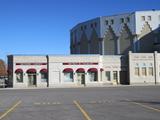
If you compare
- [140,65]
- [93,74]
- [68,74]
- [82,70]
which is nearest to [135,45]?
[140,65]

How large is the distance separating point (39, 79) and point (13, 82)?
5.14 m

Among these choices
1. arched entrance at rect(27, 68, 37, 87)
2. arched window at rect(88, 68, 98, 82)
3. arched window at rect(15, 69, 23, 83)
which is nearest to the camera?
arched window at rect(15, 69, 23, 83)

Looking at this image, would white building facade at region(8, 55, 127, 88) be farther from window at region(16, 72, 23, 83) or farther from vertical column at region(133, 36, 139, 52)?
vertical column at region(133, 36, 139, 52)

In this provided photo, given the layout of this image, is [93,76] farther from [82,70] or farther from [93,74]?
[82,70]

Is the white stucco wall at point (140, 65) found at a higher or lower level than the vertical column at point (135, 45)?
lower

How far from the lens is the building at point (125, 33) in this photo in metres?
98.3

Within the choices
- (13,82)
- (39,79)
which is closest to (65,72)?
(39,79)

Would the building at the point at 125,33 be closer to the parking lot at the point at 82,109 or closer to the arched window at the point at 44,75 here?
the arched window at the point at 44,75

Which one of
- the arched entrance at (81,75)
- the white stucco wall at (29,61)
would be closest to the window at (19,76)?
the white stucco wall at (29,61)

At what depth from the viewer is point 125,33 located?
100 m

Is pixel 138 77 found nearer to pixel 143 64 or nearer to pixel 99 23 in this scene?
pixel 143 64

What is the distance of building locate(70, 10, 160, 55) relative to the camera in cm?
9831

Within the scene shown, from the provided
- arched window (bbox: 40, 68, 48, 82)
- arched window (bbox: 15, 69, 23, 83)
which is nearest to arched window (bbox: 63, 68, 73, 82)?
arched window (bbox: 40, 68, 48, 82)

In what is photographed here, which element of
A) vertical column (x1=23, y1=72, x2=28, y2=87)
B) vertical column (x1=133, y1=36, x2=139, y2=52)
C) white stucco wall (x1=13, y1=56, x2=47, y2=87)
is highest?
vertical column (x1=133, y1=36, x2=139, y2=52)
